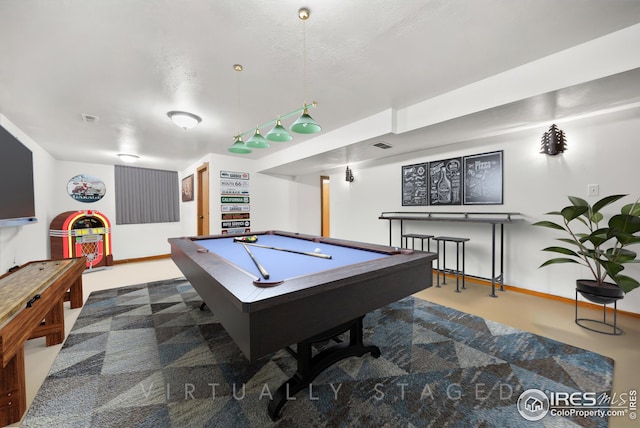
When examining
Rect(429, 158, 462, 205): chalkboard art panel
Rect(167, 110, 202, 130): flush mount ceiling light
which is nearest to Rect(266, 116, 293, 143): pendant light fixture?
Rect(167, 110, 202, 130): flush mount ceiling light

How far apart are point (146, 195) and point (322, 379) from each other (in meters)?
6.63

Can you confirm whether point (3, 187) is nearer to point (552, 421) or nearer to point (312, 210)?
point (552, 421)

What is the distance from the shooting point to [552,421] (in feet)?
4.54

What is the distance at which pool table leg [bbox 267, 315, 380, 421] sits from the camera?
4.84 feet

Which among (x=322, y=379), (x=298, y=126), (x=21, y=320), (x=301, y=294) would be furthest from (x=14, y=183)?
(x=322, y=379)

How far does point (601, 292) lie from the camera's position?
228 cm

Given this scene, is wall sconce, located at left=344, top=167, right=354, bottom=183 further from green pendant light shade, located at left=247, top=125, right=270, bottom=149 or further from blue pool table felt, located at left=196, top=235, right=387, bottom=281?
green pendant light shade, located at left=247, top=125, right=270, bottom=149

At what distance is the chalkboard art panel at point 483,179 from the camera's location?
362 centimetres

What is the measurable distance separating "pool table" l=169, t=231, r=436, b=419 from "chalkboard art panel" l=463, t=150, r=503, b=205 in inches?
97.6

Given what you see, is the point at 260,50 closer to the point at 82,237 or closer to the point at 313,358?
the point at 313,358

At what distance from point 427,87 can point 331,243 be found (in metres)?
1.91

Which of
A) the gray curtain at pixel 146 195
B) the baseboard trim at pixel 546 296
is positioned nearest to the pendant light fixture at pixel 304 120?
the baseboard trim at pixel 546 296

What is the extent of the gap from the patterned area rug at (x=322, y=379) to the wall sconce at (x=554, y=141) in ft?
7.00

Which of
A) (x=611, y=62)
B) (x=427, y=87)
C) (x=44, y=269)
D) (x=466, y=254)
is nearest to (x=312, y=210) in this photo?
(x=466, y=254)
